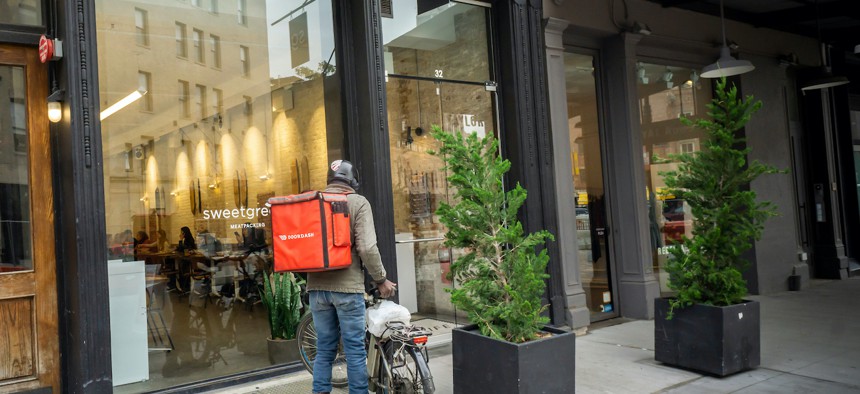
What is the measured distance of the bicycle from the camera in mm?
4203

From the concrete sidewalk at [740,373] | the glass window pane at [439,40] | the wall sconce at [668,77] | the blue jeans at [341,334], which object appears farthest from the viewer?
the wall sconce at [668,77]

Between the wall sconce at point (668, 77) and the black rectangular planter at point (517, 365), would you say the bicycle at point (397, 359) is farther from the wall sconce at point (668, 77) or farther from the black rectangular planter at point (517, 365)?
the wall sconce at point (668, 77)

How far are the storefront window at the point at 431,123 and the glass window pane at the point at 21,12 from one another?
370cm

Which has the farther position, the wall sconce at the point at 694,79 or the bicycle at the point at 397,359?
the wall sconce at the point at 694,79

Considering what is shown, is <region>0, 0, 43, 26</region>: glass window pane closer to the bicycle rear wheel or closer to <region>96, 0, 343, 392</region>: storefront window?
<region>96, 0, 343, 392</region>: storefront window

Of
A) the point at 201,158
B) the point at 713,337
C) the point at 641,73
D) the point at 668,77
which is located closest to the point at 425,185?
the point at 201,158

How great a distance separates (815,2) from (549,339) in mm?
8426

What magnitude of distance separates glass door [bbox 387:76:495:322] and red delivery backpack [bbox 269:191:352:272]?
3.29m

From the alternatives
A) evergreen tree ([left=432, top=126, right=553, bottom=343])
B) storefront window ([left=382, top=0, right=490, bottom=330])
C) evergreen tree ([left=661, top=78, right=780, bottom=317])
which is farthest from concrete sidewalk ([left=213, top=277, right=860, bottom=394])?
evergreen tree ([left=432, top=126, right=553, bottom=343])

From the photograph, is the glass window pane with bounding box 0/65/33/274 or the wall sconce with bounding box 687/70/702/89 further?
the wall sconce with bounding box 687/70/702/89

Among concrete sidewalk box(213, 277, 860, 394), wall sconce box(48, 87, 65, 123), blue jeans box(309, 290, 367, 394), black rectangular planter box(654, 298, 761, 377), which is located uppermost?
wall sconce box(48, 87, 65, 123)

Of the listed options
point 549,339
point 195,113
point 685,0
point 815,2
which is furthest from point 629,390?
point 815,2

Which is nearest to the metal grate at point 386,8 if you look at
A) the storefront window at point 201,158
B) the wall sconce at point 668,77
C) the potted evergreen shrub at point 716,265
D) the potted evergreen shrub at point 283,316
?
the storefront window at point 201,158

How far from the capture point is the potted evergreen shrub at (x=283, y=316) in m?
5.93
